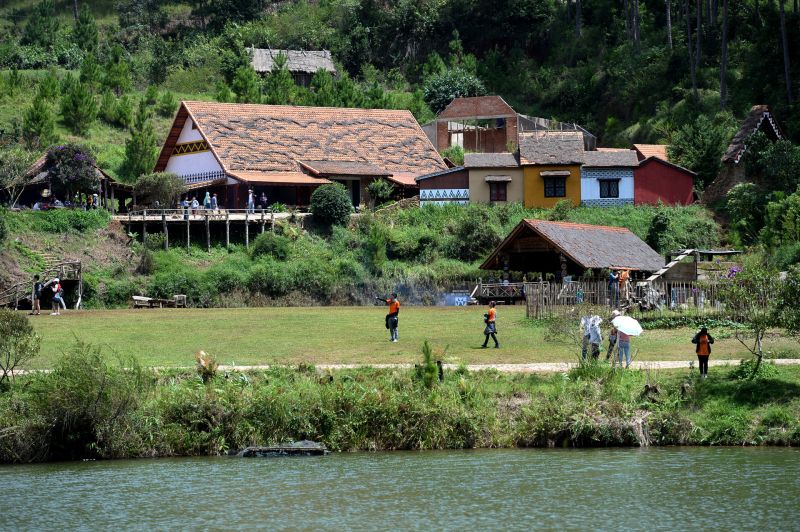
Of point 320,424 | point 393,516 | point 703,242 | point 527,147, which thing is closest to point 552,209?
point 527,147

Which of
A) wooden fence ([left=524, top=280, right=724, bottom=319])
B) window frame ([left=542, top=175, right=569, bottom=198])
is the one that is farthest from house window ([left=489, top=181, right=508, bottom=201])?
wooden fence ([left=524, top=280, right=724, bottom=319])

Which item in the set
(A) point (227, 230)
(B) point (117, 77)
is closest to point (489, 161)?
(A) point (227, 230)

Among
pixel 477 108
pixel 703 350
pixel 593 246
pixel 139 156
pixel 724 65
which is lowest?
pixel 703 350

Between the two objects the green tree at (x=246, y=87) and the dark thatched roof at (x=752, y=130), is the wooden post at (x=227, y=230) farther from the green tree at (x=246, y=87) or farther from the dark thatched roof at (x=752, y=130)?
the dark thatched roof at (x=752, y=130)

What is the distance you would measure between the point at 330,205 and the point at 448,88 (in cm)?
2753

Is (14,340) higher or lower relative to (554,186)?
lower

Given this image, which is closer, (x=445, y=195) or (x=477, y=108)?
(x=445, y=195)

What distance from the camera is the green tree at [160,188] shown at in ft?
204

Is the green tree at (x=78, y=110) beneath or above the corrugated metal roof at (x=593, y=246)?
above

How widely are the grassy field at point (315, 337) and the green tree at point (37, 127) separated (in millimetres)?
27235

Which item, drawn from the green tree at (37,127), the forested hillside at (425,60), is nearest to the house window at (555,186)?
the forested hillside at (425,60)

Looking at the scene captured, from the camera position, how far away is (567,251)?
50.0 m

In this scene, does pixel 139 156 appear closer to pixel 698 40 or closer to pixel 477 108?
pixel 477 108

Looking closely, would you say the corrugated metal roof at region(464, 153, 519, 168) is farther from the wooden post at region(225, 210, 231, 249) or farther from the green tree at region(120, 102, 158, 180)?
the green tree at region(120, 102, 158, 180)
